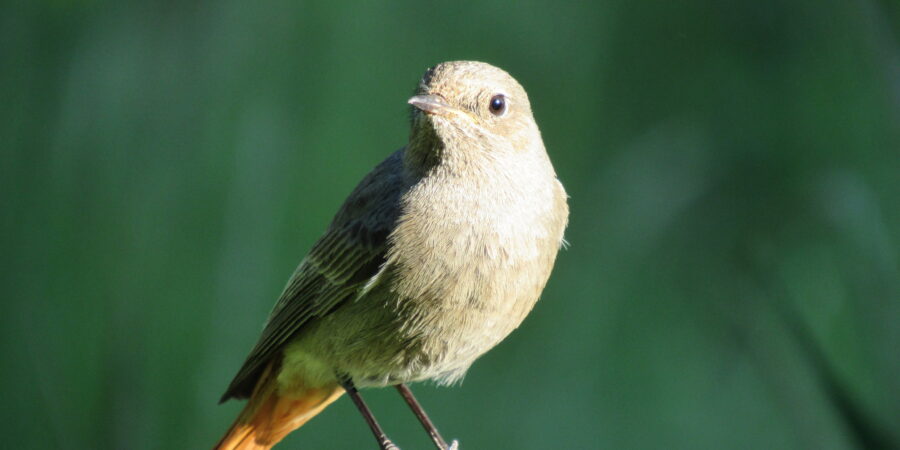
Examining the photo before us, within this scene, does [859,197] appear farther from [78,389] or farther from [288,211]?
[78,389]

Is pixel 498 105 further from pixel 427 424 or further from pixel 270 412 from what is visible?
pixel 270 412

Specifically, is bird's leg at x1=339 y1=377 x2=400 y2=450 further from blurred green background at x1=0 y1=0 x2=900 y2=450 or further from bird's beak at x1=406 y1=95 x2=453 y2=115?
blurred green background at x1=0 y1=0 x2=900 y2=450

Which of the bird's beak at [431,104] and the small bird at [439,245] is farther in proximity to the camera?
the small bird at [439,245]

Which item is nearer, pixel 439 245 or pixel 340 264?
pixel 439 245

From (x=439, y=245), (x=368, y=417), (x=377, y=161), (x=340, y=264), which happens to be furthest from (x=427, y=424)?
(x=377, y=161)

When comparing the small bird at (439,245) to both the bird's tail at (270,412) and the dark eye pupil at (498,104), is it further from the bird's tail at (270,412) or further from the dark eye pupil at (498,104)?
the bird's tail at (270,412)

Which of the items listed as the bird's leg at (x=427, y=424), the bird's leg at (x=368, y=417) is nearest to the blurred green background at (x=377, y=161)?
the bird's leg at (x=427, y=424)

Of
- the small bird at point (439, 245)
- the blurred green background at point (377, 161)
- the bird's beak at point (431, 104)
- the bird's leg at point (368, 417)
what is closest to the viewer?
the bird's beak at point (431, 104)
